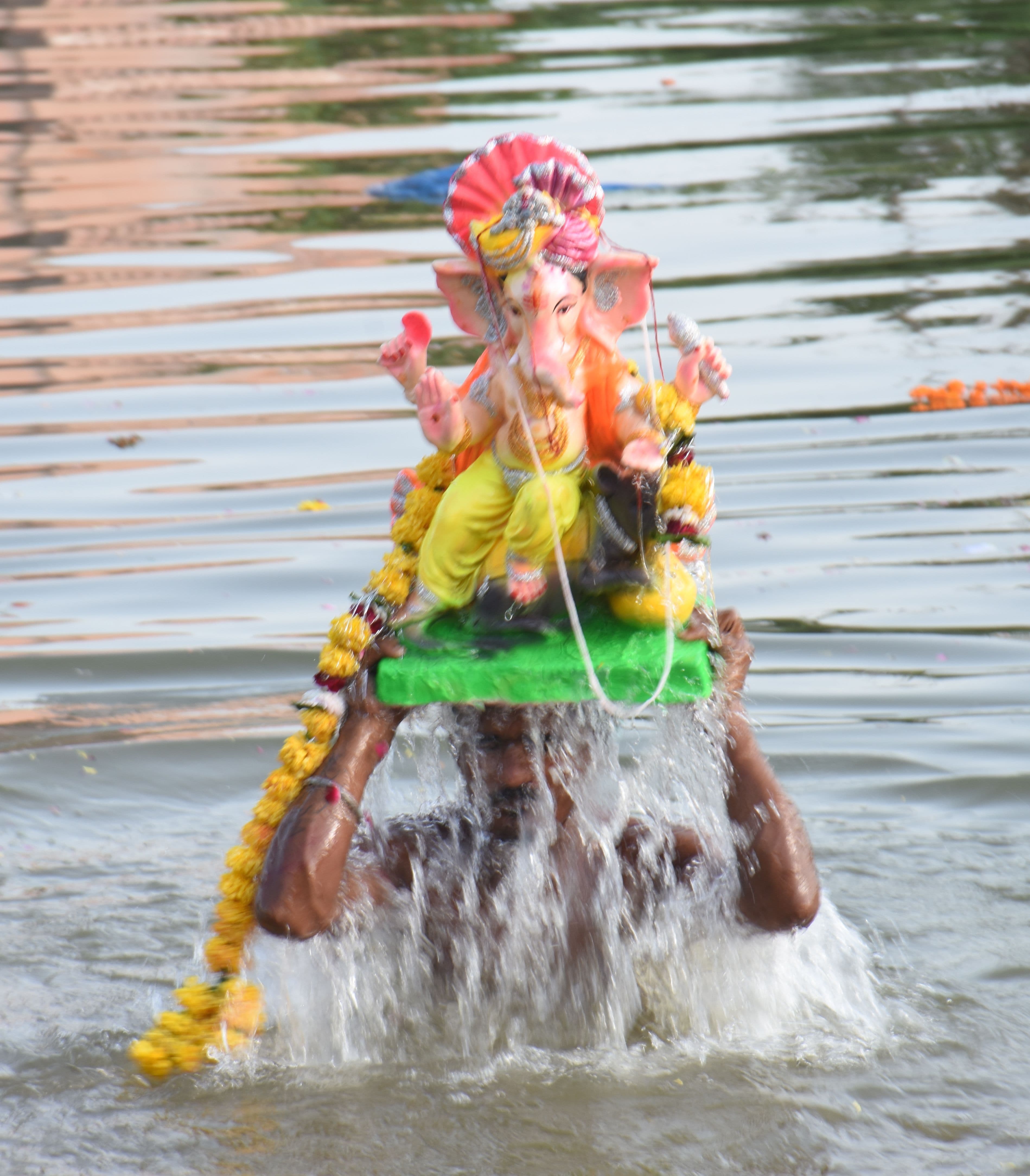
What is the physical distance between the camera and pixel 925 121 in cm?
1394

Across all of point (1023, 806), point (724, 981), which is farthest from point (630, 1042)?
point (1023, 806)

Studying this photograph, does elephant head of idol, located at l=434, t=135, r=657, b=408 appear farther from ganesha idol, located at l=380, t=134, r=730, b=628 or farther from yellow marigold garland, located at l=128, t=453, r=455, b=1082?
yellow marigold garland, located at l=128, t=453, r=455, b=1082

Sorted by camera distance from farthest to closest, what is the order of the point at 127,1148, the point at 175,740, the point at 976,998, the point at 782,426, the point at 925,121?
the point at 925,121
the point at 782,426
the point at 175,740
the point at 976,998
the point at 127,1148

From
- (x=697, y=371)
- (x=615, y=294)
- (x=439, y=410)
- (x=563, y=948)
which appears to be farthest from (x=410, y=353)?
(x=563, y=948)

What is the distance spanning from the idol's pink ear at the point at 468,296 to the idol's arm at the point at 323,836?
0.70 metres

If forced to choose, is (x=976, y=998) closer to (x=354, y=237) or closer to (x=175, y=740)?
(x=175, y=740)

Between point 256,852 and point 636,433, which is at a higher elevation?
point 636,433

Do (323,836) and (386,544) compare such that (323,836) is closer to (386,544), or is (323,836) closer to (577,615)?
Answer: (577,615)

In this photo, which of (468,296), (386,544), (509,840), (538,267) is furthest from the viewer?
(386,544)

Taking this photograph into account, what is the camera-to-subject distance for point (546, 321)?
10.2 ft

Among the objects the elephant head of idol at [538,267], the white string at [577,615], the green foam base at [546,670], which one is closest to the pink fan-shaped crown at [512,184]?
the elephant head of idol at [538,267]

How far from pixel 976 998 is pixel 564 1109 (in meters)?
1.04

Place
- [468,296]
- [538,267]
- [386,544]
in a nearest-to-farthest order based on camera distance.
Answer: [538,267] < [468,296] < [386,544]

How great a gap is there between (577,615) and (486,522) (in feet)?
0.80
